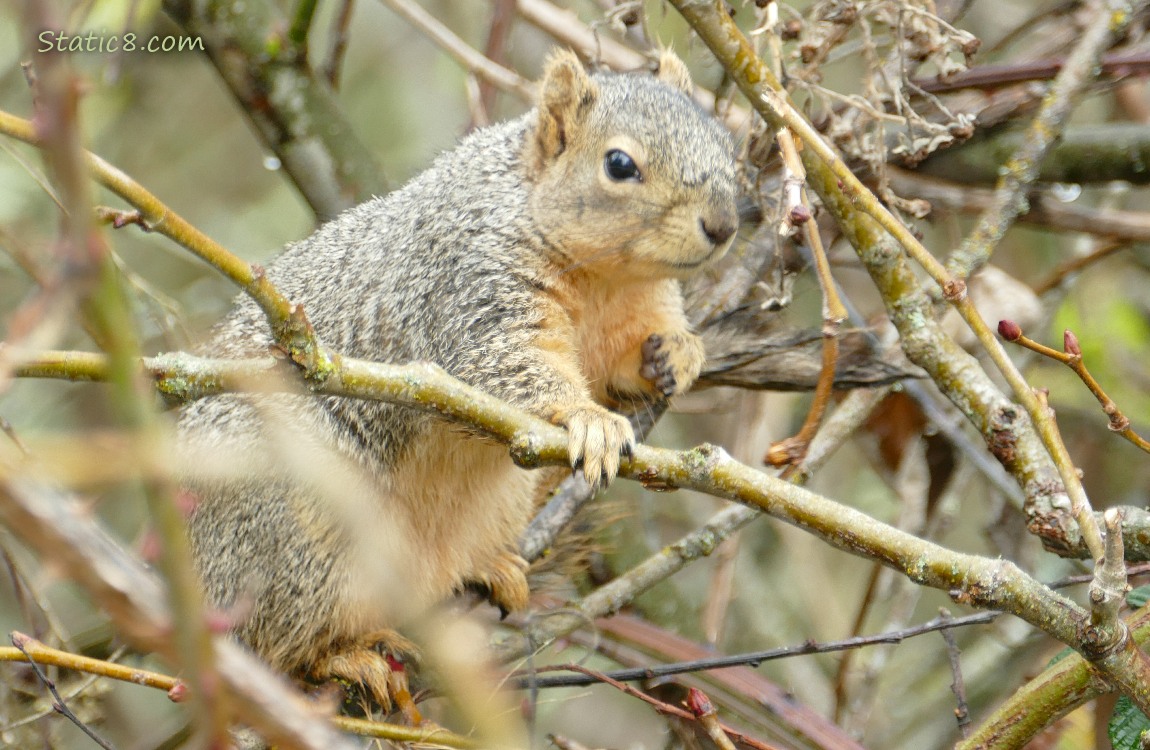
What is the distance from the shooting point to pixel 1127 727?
75.4 inches

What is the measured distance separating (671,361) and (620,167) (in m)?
0.48

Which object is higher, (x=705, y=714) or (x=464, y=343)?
(x=464, y=343)

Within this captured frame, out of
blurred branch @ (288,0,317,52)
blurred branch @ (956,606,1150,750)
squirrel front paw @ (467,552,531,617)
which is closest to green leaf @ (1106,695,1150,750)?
blurred branch @ (956,606,1150,750)

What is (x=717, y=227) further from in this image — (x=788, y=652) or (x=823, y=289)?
(x=788, y=652)

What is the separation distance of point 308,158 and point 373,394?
1991 millimetres

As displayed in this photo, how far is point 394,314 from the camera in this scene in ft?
9.18

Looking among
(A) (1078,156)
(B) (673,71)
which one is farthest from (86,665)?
(A) (1078,156)

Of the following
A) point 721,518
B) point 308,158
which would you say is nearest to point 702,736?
point 721,518

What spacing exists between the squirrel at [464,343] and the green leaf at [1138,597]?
1.04m

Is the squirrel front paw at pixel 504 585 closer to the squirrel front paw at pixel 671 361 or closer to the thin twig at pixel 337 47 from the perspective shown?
the squirrel front paw at pixel 671 361

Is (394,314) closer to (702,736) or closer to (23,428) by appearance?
(702,736)

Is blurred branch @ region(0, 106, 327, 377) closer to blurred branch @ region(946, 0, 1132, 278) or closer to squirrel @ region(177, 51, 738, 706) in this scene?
squirrel @ region(177, 51, 738, 706)

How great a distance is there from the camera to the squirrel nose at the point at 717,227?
2469 mm

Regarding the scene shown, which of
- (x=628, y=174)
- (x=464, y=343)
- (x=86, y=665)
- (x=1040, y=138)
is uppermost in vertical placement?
(x=1040, y=138)
